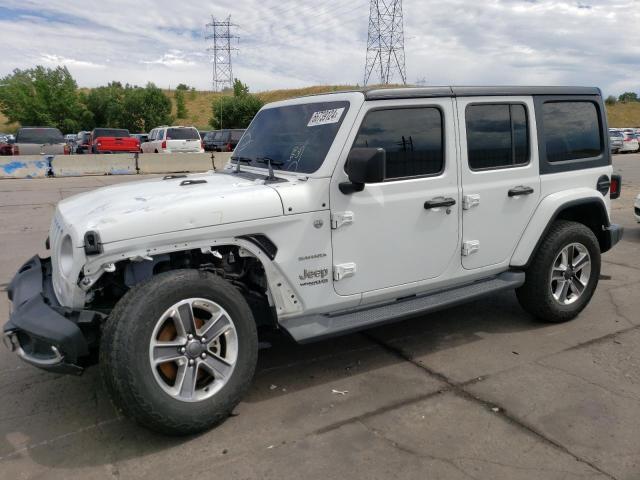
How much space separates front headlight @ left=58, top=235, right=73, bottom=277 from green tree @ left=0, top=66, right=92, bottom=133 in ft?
213

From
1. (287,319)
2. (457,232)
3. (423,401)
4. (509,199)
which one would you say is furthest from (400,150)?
(423,401)

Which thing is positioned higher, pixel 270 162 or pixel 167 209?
pixel 270 162

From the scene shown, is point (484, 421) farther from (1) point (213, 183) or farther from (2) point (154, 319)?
(1) point (213, 183)

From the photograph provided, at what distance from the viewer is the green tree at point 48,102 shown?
2450 inches

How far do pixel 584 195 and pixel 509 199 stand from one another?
89 centimetres

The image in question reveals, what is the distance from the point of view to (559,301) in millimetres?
4734

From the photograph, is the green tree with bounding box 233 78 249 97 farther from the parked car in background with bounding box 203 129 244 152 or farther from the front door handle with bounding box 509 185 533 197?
the front door handle with bounding box 509 185 533 197

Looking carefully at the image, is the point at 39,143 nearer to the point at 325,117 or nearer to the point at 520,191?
the point at 325,117

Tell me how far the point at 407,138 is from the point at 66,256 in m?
2.32

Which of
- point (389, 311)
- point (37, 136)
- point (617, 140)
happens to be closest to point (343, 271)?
point (389, 311)

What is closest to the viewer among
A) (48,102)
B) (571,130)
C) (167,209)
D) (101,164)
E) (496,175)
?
(167,209)

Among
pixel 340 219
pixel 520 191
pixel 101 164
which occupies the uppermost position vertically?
pixel 101 164

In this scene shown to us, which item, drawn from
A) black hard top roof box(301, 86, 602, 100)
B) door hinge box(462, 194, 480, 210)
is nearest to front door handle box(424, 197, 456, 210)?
door hinge box(462, 194, 480, 210)

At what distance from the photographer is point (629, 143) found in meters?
33.8
